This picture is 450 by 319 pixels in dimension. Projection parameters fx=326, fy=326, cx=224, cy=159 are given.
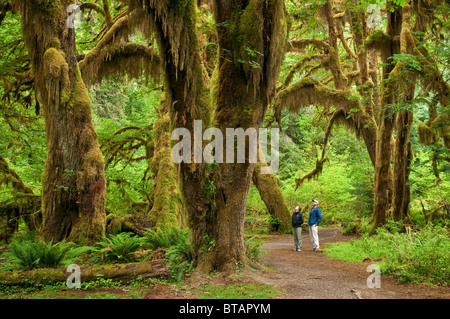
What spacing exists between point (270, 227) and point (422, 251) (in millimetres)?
9910

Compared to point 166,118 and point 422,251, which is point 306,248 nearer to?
point 422,251

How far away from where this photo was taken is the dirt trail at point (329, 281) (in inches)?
219

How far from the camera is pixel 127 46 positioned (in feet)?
37.9

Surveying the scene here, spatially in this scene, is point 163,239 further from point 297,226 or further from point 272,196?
point 272,196

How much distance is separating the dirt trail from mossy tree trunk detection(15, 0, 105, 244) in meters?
4.79

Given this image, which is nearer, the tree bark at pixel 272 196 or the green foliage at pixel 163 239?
the green foliage at pixel 163 239

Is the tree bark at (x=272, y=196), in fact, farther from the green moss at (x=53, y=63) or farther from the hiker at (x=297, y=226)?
the green moss at (x=53, y=63)

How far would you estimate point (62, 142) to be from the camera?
8.55m

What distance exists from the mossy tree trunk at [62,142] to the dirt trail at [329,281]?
188 inches

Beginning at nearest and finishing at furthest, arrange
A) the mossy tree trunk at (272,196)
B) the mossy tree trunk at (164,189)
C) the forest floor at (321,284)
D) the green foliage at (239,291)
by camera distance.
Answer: the green foliage at (239,291), the forest floor at (321,284), the mossy tree trunk at (164,189), the mossy tree trunk at (272,196)

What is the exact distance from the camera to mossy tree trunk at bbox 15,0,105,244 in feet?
27.5

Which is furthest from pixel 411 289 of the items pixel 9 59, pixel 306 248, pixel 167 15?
pixel 9 59

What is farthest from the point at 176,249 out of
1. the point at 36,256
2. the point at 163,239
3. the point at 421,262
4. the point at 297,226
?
the point at 421,262

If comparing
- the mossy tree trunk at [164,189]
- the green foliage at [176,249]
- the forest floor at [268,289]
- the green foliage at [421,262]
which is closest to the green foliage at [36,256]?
the forest floor at [268,289]
